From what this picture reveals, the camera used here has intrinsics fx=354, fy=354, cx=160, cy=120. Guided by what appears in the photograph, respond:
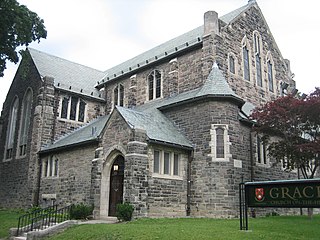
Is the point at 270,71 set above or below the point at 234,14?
below

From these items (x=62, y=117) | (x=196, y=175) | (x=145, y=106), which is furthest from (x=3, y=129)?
(x=196, y=175)

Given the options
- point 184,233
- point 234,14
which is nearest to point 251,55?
point 234,14

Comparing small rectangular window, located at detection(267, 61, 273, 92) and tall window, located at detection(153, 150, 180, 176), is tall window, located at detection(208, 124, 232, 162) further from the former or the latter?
small rectangular window, located at detection(267, 61, 273, 92)

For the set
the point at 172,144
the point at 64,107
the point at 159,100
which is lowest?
the point at 172,144

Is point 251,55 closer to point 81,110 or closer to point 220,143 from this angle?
point 220,143

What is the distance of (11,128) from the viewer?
31375mm

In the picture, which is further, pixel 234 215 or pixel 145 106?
pixel 145 106

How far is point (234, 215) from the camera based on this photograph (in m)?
18.2

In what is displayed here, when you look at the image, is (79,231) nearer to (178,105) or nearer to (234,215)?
(234,215)

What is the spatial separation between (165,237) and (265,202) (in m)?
3.41

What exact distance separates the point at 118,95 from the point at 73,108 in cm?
389

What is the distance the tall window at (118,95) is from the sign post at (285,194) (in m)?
19.1

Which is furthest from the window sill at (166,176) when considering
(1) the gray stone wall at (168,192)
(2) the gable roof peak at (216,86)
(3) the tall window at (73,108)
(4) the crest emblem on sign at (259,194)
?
(3) the tall window at (73,108)

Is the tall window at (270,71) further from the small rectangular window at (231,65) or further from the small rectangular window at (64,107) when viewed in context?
the small rectangular window at (64,107)
